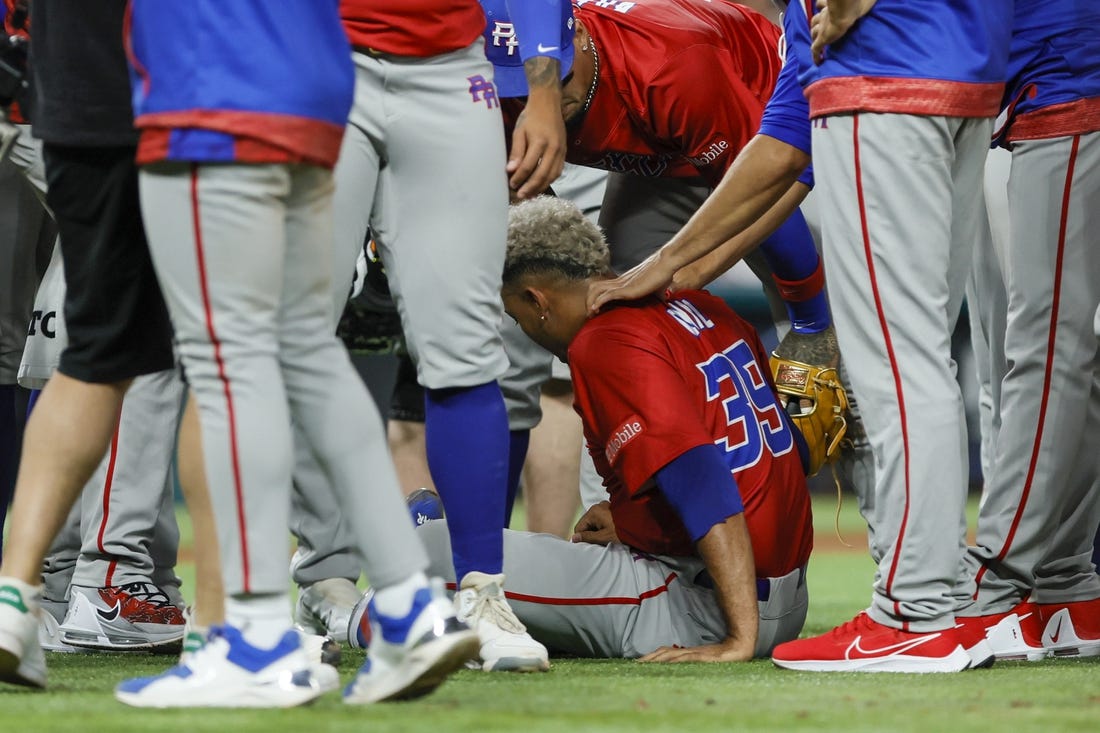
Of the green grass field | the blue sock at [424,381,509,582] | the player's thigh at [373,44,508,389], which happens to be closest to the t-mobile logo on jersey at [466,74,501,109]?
the player's thigh at [373,44,508,389]

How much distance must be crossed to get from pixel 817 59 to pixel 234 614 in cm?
153

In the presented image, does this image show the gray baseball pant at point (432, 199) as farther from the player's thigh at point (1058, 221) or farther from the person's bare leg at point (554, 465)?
the person's bare leg at point (554, 465)

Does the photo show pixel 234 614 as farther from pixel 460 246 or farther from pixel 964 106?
pixel 964 106

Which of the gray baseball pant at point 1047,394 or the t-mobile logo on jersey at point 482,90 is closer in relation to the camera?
the t-mobile logo on jersey at point 482,90

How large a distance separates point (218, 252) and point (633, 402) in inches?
47.1

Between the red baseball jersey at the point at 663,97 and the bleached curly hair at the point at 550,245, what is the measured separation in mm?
408

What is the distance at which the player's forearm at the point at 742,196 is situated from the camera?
10.7 feet

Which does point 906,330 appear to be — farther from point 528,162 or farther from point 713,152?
point 713,152

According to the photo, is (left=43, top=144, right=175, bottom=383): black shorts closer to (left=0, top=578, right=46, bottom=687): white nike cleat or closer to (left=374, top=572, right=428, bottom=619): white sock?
(left=0, top=578, right=46, bottom=687): white nike cleat

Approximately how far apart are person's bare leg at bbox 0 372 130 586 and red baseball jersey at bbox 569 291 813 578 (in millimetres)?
1043

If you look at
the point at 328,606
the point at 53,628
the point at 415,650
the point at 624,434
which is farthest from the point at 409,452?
the point at 415,650

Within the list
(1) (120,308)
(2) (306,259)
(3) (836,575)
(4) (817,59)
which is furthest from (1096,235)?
(3) (836,575)

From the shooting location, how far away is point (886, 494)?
2.83 meters

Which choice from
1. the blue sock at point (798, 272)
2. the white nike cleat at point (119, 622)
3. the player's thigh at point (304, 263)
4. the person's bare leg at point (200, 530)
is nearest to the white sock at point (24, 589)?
the person's bare leg at point (200, 530)
